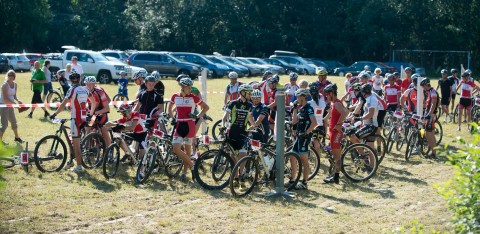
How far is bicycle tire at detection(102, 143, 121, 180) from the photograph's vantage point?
11172 millimetres

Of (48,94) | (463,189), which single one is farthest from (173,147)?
(48,94)

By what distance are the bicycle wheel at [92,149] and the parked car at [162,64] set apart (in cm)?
2802

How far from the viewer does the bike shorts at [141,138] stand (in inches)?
462

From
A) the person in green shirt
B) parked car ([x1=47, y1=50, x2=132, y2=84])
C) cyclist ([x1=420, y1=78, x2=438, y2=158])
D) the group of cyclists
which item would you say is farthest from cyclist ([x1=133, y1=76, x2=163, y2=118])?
parked car ([x1=47, y1=50, x2=132, y2=84])

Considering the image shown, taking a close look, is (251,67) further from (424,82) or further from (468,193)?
(468,193)

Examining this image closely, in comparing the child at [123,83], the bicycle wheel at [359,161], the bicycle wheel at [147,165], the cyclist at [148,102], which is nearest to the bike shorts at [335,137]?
the bicycle wheel at [359,161]

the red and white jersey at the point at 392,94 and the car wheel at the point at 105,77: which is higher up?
the car wheel at the point at 105,77

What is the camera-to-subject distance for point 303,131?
11102 millimetres

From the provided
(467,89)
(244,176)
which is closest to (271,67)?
(467,89)

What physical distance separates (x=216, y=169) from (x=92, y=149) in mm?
2661

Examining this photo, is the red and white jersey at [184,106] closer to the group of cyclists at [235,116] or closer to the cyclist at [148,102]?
the group of cyclists at [235,116]

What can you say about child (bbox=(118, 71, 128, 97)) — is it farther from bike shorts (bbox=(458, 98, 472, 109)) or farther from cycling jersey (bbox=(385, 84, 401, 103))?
bike shorts (bbox=(458, 98, 472, 109))

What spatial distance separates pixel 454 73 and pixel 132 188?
14.5 metres

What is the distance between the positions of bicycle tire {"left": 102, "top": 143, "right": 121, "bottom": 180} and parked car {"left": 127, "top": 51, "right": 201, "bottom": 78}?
28.3 m
